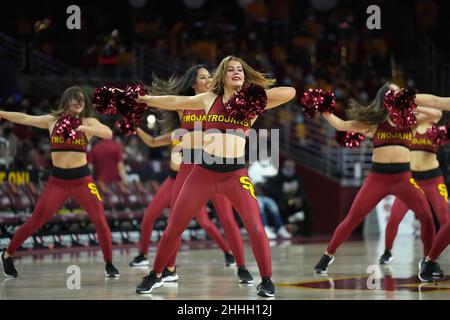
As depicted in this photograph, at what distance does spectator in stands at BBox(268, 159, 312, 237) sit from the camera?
755 inches

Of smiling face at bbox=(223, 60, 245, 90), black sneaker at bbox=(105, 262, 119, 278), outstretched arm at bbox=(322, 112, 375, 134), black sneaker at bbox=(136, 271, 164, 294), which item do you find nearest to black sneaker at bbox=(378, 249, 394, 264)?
outstretched arm at bbox=(322, 112, 375, 134)

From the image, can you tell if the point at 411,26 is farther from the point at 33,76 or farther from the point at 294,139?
the point at 33,76

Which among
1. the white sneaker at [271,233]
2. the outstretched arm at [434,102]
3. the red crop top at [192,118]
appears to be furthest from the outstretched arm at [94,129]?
the white sneaker at [271,233]

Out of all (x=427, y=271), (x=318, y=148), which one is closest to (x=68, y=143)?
(x=427, y=271)

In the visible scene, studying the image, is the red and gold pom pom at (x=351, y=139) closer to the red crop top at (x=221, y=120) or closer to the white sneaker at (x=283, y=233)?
the red crop top at (x=221, y=120)

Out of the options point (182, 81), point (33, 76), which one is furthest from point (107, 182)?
point (182, 81)

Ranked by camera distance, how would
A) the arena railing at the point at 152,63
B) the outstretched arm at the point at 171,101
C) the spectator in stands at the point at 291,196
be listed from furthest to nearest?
the arena railing at the point at 152,63 → the spectator in stands at the point at 291,196 → the outstretched arm at the point at 171,101

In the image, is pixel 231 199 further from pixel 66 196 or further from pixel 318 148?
pixel 318 148

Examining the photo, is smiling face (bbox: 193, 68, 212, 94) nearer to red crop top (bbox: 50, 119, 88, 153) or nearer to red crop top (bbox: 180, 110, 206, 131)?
red crop top (bbox: 180, 110, 206, 131)

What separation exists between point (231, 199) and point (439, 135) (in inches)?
122

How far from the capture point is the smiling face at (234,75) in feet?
27.3

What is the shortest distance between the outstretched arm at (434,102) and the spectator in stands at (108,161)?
7559 mm

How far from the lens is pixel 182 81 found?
1020 centimetres

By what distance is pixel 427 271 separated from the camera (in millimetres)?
9508
